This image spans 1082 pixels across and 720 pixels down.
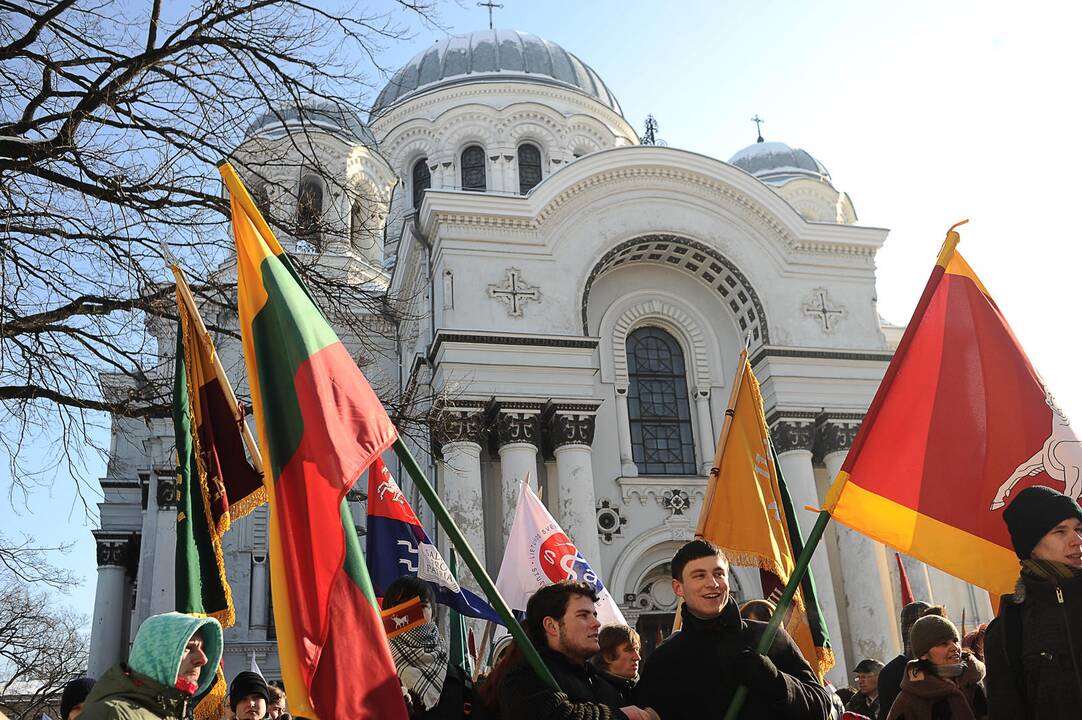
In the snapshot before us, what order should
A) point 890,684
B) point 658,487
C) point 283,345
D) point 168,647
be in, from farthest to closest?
1. point 658,487
2. point 890,684
3. point 283,345
4. point 168,647

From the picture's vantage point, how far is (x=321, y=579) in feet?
12.2

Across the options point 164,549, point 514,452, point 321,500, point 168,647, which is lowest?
point 168,647

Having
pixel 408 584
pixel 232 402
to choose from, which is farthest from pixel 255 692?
pixel 408 584

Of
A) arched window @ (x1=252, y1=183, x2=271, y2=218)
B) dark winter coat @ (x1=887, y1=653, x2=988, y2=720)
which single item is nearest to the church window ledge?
arched window @ (x1=252, y1=183, x2=271, y2=218)

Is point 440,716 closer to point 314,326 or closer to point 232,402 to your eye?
point 314,326

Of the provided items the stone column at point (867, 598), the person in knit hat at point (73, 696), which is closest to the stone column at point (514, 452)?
the stone column at point (867, 598)

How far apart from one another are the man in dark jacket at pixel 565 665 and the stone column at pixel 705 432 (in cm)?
1452

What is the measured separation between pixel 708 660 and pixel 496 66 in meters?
26.4

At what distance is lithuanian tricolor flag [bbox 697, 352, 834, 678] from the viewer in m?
6.89

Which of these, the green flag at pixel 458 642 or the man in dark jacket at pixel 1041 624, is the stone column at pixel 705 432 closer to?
the green flag at pixel 458 642

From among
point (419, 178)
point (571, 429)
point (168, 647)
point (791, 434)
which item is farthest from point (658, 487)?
point (168, 647)

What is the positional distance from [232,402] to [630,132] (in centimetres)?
2468

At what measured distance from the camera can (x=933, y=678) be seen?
438cm

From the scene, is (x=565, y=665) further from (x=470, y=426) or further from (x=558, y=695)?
(x=470, y=426)
